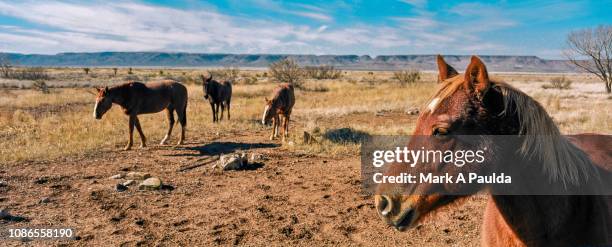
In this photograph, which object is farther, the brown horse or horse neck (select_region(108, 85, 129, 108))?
horse neck (select_region(108, 85, 129, 108))

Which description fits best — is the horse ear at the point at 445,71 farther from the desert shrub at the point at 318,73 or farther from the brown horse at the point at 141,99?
the desert shrub at the point at 318,73

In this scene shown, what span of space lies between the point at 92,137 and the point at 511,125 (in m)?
12.0

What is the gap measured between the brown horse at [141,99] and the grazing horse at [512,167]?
987cm

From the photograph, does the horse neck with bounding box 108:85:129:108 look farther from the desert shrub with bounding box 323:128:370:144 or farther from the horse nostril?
the horse nostril

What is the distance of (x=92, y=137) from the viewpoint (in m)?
11.3

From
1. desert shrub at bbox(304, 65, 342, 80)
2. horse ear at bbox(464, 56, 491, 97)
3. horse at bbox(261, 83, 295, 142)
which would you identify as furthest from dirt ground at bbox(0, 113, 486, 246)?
desert shrub at bbox(304, 65, 342, 80)

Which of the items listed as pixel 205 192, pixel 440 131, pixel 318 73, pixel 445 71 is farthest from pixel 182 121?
pixel 318 73

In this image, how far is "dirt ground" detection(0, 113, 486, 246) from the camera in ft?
16.3

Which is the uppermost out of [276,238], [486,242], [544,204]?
[544,204]

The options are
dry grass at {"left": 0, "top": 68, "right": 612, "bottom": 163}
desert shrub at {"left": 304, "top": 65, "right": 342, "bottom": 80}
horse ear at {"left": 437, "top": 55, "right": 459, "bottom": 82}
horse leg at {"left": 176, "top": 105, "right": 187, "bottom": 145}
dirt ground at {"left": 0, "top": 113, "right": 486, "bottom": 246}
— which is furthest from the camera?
desert shrub at {"left": 304, "top": 65, "right": 342, "bottom": 80}

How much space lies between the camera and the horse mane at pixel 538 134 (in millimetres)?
1824

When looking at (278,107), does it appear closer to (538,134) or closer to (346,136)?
(346,136)

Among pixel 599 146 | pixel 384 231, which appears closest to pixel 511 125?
pixel 599 146

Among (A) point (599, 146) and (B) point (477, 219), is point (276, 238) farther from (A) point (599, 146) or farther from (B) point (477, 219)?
(A) point (599, 146)
